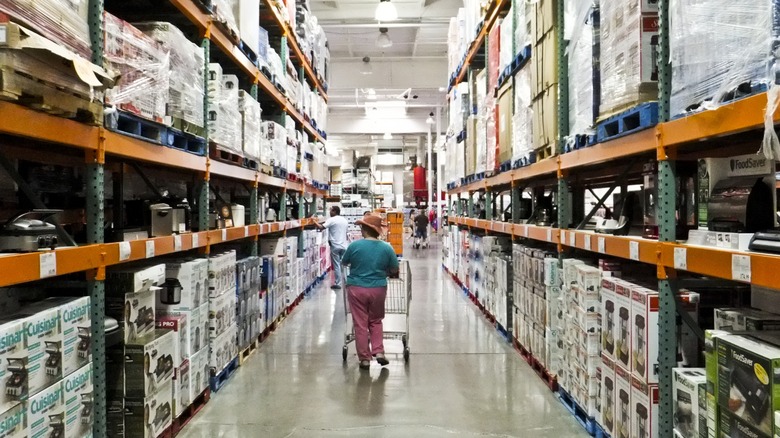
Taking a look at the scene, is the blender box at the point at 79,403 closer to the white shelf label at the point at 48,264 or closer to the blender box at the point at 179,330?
the white shelf label at the point at 48,264

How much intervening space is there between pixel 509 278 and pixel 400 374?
6.49 feet

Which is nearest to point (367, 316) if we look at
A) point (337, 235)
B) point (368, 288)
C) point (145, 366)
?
point (368, 288)

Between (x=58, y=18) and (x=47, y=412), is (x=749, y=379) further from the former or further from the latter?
(x=58, y=18)

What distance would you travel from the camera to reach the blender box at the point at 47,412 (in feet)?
7.97

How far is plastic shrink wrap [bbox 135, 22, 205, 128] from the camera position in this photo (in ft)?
12.7

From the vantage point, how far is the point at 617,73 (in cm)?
342

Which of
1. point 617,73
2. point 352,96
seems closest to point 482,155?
point 617,73

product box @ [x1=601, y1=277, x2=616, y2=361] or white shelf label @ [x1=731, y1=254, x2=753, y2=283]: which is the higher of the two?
white shelf label @ [x1=731, y1=254, x2=753, y2=283]

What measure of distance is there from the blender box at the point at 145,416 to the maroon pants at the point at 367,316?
7.97 feet

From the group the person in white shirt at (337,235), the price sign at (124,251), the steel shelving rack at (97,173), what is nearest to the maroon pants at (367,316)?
the steel shelving rack at (97,173)

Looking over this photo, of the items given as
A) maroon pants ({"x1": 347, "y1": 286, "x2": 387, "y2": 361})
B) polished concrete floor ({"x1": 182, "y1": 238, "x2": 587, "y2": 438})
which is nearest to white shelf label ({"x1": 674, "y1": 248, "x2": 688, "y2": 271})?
polished concrete floor ({"x1": 182, "y1": 238, "x2": 587, "y2": 438})

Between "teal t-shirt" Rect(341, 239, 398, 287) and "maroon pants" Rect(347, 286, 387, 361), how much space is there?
0.09 m

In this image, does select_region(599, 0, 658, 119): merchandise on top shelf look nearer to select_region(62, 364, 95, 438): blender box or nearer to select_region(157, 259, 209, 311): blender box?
select_region(157, 259, 209, 311): blender box

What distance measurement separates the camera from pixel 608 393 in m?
3.70
